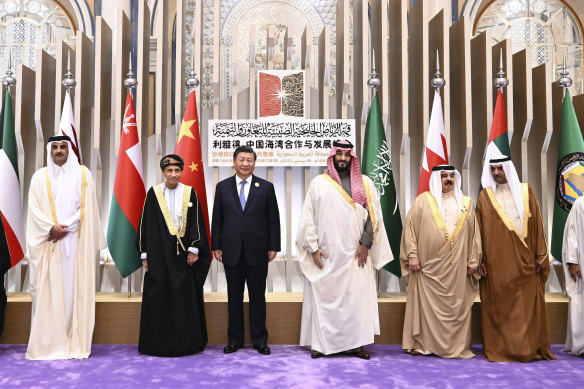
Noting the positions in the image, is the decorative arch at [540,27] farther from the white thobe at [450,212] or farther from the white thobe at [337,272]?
the white thobe at [337,272]

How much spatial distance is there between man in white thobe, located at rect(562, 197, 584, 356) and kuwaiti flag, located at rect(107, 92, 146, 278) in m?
3.15

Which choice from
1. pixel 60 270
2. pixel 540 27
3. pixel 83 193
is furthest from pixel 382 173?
pixel 540 27

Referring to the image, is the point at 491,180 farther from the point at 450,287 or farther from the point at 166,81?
the point at 166,81

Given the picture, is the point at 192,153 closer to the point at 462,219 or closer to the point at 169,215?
the point at 169,215

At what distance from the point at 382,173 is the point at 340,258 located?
997 millimetres

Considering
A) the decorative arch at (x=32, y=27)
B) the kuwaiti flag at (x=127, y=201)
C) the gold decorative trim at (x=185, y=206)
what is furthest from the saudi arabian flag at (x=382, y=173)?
the decorative arch at (x=32, y=27)

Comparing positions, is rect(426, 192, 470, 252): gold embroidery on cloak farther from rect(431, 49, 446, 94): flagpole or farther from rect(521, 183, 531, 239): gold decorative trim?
rect(431, 49, 446, 94): flagpole

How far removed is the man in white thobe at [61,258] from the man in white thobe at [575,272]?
10.8 ft

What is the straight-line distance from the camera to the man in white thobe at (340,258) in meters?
3.46

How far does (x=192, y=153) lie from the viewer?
165 inches

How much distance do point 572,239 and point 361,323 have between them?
160cm

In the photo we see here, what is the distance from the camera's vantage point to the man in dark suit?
11.6ft

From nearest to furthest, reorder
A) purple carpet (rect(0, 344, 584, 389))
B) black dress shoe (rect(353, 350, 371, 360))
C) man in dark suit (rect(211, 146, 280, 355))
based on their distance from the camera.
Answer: purple carpet (rect(0, 344, 584, 389))
black dress shoe (rect(353, 350, 371, 360))
man in dark suit (rect(211, 146, 280, 355))

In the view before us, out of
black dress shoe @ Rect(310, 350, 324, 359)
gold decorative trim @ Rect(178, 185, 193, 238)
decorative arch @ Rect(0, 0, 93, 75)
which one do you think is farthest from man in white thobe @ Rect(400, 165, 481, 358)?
decorative arch @ Rect(0, 0, 93, 75)
